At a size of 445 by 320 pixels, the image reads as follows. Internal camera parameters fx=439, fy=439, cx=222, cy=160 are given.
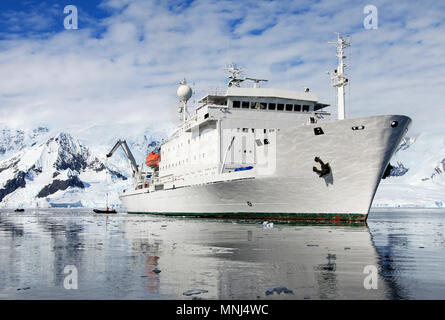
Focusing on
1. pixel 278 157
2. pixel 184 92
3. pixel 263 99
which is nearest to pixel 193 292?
pixel 278 157

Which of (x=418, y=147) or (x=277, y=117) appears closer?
(x=277, y=117)

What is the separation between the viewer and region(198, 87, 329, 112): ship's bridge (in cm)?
3183

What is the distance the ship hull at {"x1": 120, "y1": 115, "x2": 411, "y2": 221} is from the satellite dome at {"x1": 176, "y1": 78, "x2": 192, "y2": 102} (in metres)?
24.7

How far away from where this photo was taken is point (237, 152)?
3105cm

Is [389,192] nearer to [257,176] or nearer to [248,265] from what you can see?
[257,176]

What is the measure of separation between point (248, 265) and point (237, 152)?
72.9 feet

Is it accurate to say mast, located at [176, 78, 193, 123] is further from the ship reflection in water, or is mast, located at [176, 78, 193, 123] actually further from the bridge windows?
the ship reflection in water

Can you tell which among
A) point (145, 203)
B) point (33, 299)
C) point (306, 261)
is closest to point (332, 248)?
point (306, 261)

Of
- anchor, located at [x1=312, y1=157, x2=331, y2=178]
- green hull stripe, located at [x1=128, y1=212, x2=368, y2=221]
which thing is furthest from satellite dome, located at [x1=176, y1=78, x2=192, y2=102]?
anchor, located at [x1=312, y1=157, x2=331, y2=178]

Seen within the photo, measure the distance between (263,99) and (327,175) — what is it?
10.8 m

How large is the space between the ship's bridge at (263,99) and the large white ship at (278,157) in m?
0.07

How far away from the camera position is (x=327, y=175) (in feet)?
74.9

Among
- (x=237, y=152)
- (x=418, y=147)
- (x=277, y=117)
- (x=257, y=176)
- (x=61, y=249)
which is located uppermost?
(x=418, y=147)

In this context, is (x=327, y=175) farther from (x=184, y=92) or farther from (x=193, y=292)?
(x=184, y=92)
